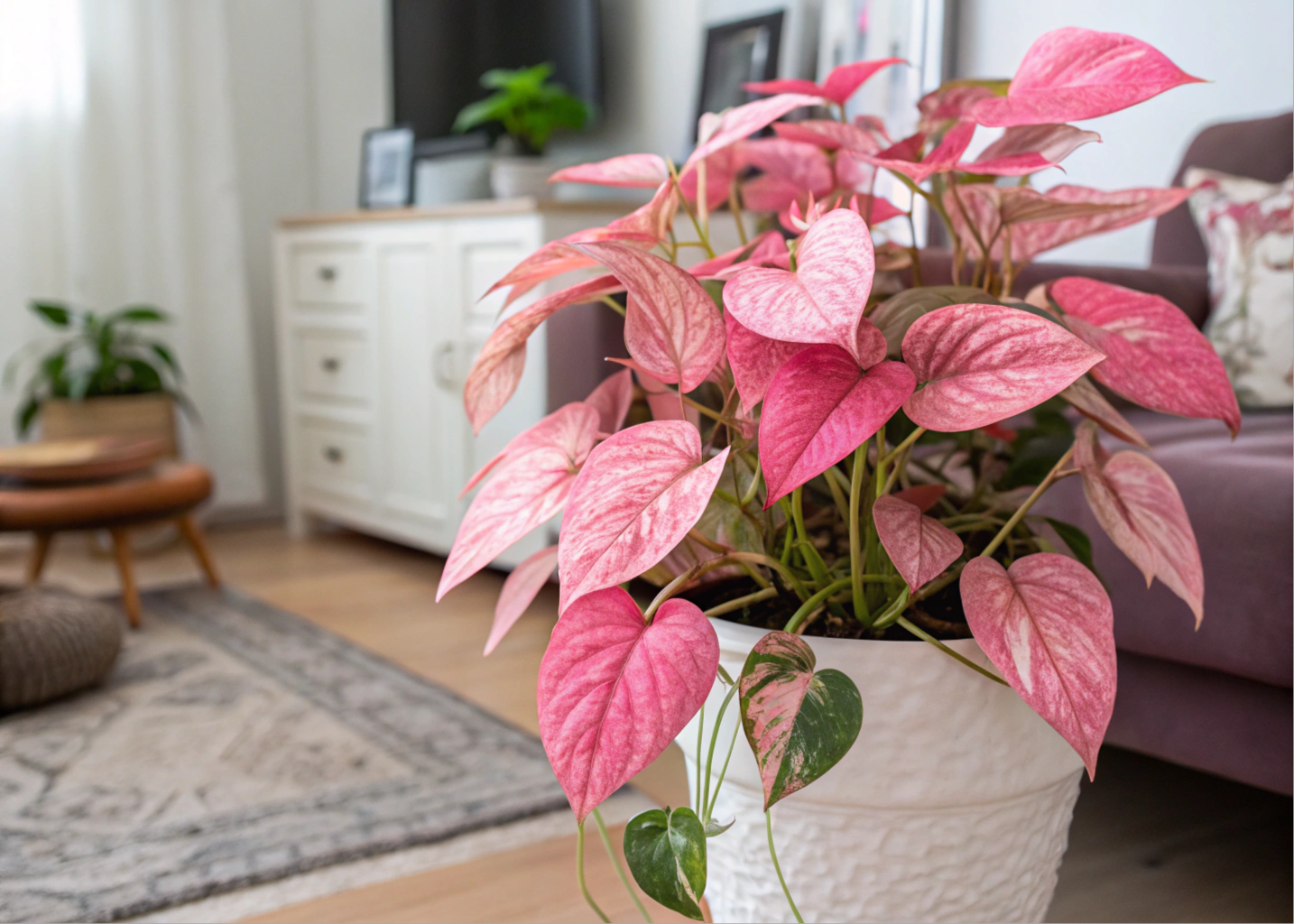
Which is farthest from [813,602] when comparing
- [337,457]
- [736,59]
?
[337,457]

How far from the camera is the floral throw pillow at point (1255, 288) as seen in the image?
1282 millimetres

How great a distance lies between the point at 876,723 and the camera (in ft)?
1.97

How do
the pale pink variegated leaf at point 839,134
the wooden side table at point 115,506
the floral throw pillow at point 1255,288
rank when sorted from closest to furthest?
the pale pink variegated leaf at point 839,134 → the floral throw pillow at point 1255,288 → the wooden side table at point 115,506

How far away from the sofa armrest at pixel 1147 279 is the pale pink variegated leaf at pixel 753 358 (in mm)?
836

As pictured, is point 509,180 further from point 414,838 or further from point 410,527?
point 414,838

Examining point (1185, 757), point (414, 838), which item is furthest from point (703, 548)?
point (414, 838)

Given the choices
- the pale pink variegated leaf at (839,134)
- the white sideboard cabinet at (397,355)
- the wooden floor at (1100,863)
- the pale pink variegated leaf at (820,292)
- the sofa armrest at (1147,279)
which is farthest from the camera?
the white sideboard cabinet at (397,355)

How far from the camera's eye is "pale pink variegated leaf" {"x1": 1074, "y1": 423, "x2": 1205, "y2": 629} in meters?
0.62

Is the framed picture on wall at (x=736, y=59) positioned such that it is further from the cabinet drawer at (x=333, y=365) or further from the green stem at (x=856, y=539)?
the green stem at (x=856, y=539)

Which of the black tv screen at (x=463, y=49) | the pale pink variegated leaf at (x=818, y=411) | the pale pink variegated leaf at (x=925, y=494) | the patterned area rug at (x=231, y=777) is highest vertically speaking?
the black tv screen at (x=463, y=49)

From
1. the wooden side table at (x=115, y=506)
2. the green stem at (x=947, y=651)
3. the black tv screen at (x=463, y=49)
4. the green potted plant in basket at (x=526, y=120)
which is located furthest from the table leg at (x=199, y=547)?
the green stem at (x=947, y=651)

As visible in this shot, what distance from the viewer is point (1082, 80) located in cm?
58

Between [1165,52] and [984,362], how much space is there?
1657 millimetres

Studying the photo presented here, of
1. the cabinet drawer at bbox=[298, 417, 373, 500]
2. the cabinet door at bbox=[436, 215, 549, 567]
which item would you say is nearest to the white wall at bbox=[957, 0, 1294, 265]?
the cabinet door at bbox=[436, 215, 549, 567]
